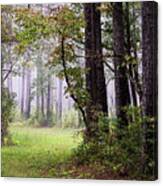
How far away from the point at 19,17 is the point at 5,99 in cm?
41

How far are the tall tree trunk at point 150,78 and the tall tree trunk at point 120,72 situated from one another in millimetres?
91

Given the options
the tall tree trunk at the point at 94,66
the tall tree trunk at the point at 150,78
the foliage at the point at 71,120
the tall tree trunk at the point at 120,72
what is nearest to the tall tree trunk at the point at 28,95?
the foliage at the point at 71,120

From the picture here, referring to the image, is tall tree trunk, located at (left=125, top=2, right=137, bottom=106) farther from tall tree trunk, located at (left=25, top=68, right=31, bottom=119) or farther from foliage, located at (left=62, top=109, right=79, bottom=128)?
tall tree trunk, located at (left=25, top=68, right=31, bottom=119)

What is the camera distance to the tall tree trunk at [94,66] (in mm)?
2965

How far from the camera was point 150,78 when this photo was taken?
291 centimetres

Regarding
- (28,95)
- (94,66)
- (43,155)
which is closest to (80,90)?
(94,66)

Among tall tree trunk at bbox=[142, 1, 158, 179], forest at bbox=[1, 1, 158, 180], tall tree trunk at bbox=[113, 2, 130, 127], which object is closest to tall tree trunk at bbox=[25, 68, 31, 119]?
forest at bbox=[1, 1, 158, 180]

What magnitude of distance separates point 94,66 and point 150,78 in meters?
0.27

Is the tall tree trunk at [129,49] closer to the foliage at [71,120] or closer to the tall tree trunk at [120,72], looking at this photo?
the tall tree trunk at [120,72]

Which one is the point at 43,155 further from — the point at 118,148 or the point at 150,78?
the point at 150,78

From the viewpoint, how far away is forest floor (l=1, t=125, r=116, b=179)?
2.99 m

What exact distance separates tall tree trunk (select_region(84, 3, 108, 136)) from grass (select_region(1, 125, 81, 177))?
0.15m

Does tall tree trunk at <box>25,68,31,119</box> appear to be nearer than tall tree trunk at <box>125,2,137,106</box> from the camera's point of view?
No

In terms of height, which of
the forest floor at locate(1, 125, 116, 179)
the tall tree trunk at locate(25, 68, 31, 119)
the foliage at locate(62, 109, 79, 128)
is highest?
the tall tree trunk at locate(25, 68, 31, 119)
